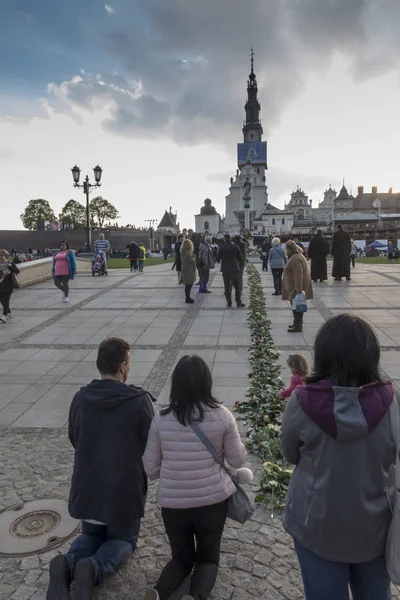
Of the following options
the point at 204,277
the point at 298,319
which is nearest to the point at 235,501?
the point at 298,319

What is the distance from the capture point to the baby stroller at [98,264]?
20.2 metres

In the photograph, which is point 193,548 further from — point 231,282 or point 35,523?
point 231,282

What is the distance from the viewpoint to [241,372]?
693cm

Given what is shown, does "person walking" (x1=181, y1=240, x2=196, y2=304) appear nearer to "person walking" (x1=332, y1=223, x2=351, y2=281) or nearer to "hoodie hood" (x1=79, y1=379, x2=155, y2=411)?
"person walking" (x1=332, y1=223, x2=351, y2=281)

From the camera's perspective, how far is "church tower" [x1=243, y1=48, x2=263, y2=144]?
385ft

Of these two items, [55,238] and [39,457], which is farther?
[55,238]

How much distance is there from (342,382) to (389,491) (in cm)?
51

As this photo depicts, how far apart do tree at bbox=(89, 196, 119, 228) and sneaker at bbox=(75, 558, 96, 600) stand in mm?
87987

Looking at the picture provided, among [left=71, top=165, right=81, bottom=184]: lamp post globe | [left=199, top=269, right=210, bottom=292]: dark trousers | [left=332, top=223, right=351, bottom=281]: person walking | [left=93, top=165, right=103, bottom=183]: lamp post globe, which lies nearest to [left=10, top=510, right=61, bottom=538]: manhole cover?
[left=199, top=269, right=210, bottom=292]: dark trousers

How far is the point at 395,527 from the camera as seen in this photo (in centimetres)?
187

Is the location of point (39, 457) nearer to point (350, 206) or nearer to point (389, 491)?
point (389, 491)

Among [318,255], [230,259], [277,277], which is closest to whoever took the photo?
[230,259]

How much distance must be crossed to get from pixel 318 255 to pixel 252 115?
114 metres

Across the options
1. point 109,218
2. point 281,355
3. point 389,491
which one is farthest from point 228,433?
point 109,218
